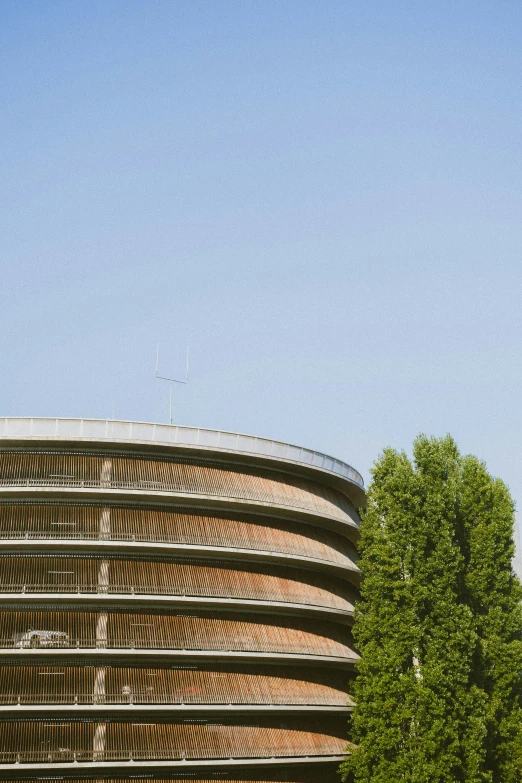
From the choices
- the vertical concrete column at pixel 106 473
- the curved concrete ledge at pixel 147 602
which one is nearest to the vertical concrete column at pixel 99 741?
the curved concrete ledge at pixel 147 602

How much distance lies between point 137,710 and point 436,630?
1207 cm

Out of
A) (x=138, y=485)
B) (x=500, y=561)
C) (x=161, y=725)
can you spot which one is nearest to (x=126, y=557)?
(x=138, y=485)

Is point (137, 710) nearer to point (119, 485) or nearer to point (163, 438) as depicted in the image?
point (119, 485)

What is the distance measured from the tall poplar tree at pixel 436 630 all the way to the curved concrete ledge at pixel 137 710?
3.72 metres

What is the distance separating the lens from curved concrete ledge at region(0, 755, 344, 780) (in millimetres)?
31188

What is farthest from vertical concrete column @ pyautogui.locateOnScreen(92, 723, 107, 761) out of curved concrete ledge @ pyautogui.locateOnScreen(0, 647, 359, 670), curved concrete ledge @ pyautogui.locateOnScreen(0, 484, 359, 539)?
curved concrete ledge @ pyautogui.locateOnScreen(0, 484, 359, 539)

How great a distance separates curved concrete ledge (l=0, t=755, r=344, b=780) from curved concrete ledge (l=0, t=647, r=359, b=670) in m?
3.59

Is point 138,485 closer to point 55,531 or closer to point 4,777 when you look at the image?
point 55,531

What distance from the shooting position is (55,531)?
34.6 m

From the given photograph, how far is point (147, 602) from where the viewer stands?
3456cm

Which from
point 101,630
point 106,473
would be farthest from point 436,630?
point 106,473

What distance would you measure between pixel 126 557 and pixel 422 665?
12.6m

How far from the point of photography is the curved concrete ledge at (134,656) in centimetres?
3247

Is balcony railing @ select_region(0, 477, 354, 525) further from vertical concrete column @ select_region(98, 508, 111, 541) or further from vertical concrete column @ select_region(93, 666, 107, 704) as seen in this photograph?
vertical concrete column @ select_region(93, 666, 107, 704)
